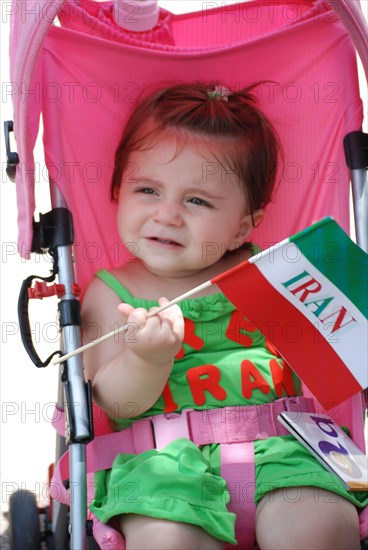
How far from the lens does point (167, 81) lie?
133 inches

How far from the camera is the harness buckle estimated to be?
9.34 ft

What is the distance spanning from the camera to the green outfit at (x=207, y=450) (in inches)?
102

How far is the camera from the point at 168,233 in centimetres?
302

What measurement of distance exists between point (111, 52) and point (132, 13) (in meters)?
0.15

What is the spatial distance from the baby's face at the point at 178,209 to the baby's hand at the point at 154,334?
1.22 ft

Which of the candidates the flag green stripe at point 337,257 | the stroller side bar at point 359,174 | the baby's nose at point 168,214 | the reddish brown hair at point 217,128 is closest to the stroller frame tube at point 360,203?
the stroller side bar at point 359,174

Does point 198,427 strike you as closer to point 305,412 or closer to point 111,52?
point 305,412

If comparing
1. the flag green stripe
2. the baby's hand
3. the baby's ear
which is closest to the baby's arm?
the baby's hand

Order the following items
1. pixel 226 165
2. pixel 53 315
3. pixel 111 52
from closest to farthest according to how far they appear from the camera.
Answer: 1. pixel 226 165
2. pixel 111 52
3. pixel 53 315

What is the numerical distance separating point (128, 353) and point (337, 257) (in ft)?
1.94

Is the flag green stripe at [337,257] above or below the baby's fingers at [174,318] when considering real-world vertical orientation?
above

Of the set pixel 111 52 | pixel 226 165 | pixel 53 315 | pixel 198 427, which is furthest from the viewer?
pixel 53 315

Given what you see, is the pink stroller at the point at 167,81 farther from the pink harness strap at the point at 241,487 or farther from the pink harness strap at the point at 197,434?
the pink harness strap at the point at 241,487

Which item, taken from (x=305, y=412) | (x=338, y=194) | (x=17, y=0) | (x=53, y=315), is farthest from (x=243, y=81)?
(x=53, y=315)
